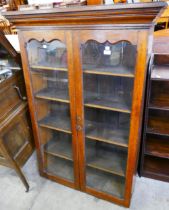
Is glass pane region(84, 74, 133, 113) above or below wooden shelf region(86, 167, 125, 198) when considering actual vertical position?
above

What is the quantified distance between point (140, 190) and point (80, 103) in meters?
1.13

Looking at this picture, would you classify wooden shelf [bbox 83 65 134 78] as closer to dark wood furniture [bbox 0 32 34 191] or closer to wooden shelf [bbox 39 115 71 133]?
wooden shelf [bbox 39 115 71 133]

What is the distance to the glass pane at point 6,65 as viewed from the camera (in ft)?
5.61

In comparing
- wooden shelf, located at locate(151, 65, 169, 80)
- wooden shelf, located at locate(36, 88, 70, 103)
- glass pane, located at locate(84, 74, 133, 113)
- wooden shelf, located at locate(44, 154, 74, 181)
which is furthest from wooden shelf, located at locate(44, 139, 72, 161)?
wooden shelf, located at locate(151, 65, 169, 80)

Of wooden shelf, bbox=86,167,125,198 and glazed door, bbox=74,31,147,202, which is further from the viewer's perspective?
wooden shelf, bbox=86,167,125,198

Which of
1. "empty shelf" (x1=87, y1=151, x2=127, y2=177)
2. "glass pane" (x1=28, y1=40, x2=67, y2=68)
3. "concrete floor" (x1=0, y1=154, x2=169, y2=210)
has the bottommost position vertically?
"concrete floor" (x1=0, y1=154, x2=169, y2=210)

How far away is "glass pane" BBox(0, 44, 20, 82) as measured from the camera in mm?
1709

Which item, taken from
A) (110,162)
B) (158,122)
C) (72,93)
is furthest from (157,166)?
(72,93)

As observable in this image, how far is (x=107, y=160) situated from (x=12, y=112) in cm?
95

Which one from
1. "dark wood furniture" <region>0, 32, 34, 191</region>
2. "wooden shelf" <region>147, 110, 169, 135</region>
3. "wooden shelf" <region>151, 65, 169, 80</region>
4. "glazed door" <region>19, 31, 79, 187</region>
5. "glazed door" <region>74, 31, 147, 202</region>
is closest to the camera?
"glazed door" <region>74, 31, 147, 202</region>

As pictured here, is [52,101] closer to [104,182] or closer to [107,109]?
[107,109]

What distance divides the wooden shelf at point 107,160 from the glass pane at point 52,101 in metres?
0.20

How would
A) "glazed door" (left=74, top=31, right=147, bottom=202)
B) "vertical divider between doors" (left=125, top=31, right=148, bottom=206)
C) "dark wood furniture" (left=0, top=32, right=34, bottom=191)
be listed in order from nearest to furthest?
1. "vertical divider between doors" (left=125, top=31, right=148, bottom=206)
2. "glazed door" (left=74, top=31, right=147, bottom=202)
3. "dark wood furniture" (left=0, top=32, right=34, bottom=191)

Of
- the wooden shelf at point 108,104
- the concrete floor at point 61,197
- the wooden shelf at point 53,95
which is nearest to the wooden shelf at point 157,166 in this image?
the concrete floor at point 61,197
